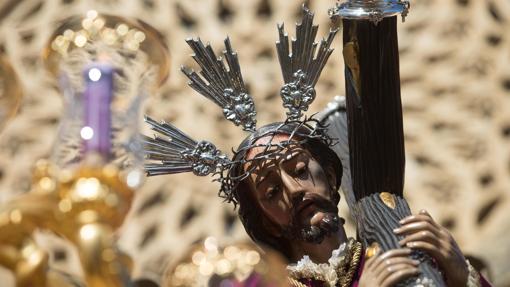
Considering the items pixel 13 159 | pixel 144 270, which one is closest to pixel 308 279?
pixel 144 270

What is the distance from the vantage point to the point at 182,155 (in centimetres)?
379

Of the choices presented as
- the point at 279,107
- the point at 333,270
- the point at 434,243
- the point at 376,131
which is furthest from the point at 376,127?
the point at 279,107

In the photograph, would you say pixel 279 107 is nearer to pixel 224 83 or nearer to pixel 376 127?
pixel 224 83

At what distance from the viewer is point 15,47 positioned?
5789mm

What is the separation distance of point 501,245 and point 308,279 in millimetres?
1929

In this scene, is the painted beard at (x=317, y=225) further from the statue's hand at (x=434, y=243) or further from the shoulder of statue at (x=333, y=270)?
the statue's hand at (x=434, y=243)

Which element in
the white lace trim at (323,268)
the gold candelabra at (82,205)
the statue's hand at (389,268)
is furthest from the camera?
the white lace trim at (323,268)

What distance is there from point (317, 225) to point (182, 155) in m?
0.31

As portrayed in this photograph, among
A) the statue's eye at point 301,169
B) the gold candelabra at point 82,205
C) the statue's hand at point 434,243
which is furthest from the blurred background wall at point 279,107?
the gold candelabra at point 82,205

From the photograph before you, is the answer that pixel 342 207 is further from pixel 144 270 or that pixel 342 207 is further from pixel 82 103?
pixel 82 103

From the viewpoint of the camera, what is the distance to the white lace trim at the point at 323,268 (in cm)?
362

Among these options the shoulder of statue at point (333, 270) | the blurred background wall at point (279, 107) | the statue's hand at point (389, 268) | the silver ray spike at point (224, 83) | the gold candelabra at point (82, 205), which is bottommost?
the blurred background wall at point (279, 107)

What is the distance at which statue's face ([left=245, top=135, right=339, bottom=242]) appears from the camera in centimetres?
365

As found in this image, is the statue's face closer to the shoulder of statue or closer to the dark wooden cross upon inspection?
the shoulder of statue
